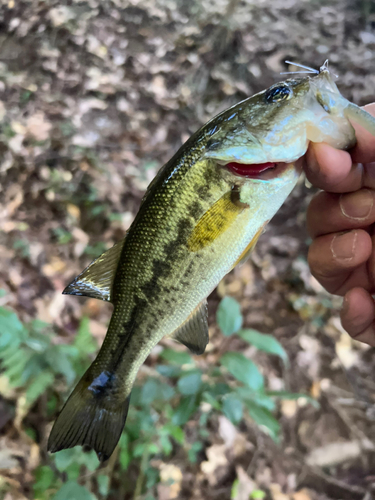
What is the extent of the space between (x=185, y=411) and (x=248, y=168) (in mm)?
1298

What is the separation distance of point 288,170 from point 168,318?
691 millimetres

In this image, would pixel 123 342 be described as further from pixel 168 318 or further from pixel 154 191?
pixel 154 191

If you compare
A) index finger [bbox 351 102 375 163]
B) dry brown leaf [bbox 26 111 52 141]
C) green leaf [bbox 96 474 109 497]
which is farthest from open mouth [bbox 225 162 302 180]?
dry brown leaf [bbox 26 111 52 141]

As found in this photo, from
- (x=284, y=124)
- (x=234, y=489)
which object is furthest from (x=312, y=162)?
(x=234, y=489)

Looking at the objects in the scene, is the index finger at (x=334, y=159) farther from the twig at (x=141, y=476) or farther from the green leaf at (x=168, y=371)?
the twig at (x=141, y=476)

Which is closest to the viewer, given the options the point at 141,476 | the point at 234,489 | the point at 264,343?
the point at 264,343

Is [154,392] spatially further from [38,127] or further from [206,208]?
[38,127]

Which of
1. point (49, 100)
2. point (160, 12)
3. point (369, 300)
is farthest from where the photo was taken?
point (160, 12)

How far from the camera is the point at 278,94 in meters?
1.17

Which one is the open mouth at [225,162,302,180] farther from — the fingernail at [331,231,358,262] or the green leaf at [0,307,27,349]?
the green leaf at [0,307,27,349]

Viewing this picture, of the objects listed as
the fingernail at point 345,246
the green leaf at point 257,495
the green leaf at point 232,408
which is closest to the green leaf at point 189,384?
the green leaf at point 232,408

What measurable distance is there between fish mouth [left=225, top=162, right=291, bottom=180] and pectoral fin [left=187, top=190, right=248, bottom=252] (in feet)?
0.24

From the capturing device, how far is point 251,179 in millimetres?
1171

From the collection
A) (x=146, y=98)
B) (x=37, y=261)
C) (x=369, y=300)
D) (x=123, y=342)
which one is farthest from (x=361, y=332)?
→ (x=146, y=98)
